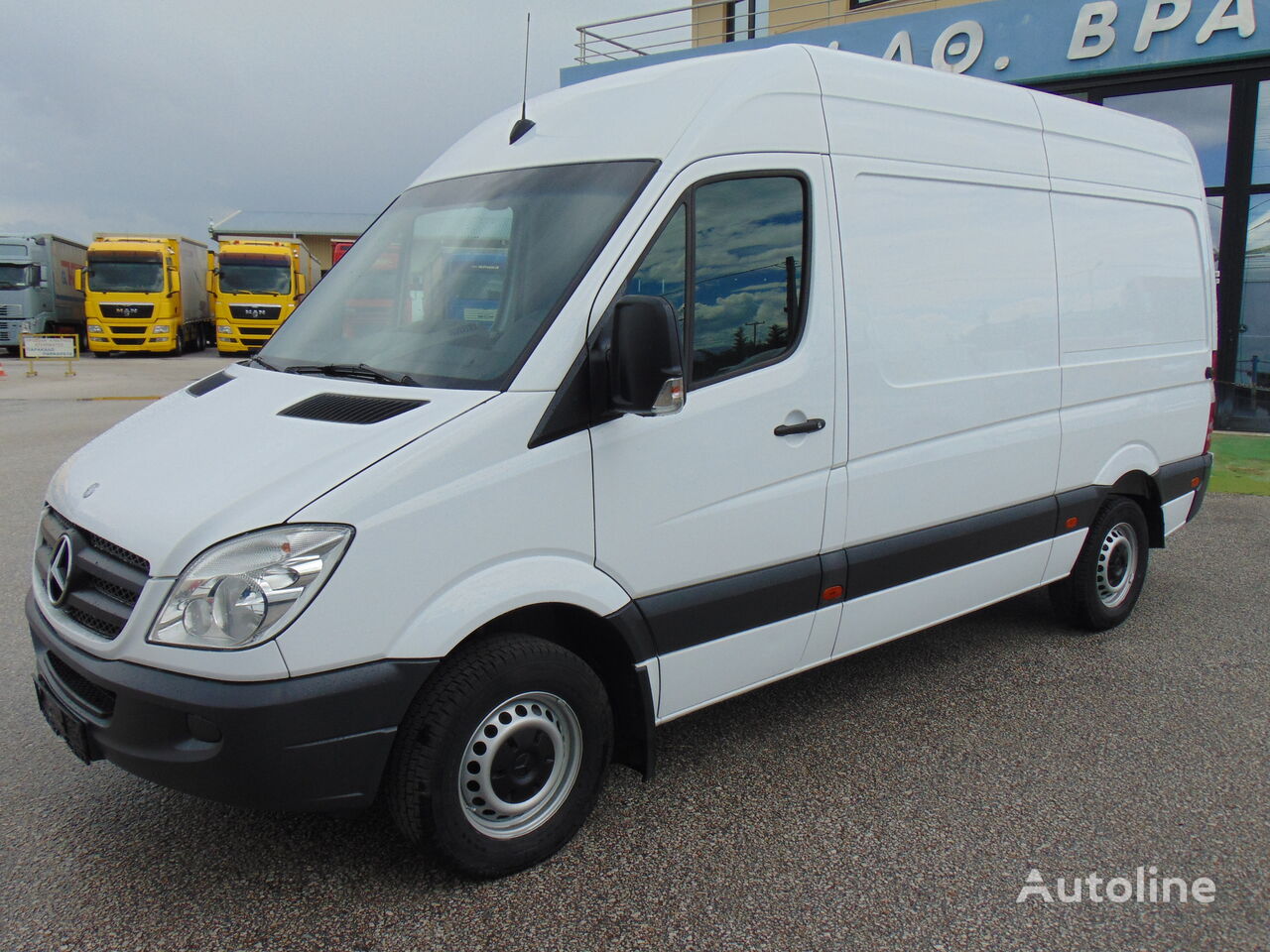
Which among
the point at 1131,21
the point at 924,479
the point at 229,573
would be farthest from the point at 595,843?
the point at 1131,21

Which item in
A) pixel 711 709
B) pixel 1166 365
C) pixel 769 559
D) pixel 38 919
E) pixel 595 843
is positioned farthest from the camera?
pixel 1166 365

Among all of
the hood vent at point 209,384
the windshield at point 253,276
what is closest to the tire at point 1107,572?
the hood vent at point 209,384

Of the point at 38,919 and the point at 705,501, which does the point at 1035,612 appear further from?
the point at 38,919

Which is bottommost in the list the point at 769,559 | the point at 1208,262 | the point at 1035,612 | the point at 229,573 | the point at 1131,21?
the point at 1035,612

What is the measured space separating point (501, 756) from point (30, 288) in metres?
30.5

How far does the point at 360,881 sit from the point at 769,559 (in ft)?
5.24

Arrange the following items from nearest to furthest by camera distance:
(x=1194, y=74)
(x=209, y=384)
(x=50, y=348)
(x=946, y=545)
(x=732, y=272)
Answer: (x=732, y=272)
(x=209, y=384)
(x=946, y=545)
(x=1194, y=74)
(x=50, y=348)

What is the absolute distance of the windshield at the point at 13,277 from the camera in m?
27.9

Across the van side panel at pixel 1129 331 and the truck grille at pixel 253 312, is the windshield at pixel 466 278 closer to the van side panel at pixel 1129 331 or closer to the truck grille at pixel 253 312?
the van side panel at pixel 1129 331

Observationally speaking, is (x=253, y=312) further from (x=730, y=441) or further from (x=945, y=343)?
(x=730, y=441)

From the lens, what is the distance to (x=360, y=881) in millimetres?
2994

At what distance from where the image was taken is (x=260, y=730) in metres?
2.52

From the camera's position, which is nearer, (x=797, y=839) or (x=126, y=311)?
(x=797, y=839)

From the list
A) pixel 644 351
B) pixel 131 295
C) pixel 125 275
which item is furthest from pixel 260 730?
pixel 125 275
